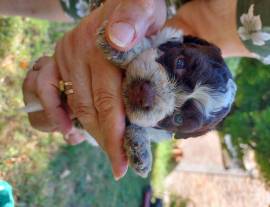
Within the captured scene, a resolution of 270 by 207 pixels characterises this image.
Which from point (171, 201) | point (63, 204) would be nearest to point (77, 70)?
point (63, 204)

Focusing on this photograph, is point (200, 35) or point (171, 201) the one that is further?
point (171, 201)

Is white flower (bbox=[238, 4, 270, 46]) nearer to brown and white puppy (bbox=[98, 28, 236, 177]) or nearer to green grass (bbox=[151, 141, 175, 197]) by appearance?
brown and white puppy (bbox=[98, 28, 236, 177])

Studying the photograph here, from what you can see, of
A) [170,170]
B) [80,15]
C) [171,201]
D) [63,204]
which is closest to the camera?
[80,15]

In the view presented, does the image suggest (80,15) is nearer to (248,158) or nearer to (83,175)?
(83,175)

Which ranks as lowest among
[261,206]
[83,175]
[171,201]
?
[171,201]

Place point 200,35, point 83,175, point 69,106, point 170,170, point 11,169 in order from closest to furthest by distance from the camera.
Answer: point 69,106
point 200,35
point 11,169
point 83,175
point 170,170

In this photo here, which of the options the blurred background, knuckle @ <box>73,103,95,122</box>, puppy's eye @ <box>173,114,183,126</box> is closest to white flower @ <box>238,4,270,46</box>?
puppy's eye @ <box>173,114,183,126</box>

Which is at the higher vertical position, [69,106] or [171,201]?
[69,106]
